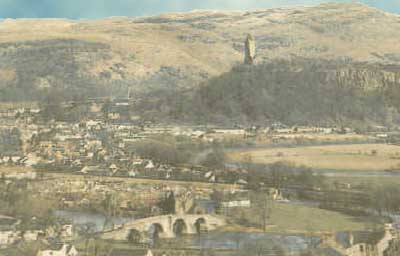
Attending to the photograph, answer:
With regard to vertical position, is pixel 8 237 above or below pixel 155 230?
above

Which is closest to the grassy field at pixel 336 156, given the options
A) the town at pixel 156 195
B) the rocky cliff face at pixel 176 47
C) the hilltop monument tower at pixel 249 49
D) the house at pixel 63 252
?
the town at pixel 156 195

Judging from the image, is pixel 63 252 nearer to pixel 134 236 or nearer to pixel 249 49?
pixel 134 236

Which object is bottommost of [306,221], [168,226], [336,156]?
[168,226]

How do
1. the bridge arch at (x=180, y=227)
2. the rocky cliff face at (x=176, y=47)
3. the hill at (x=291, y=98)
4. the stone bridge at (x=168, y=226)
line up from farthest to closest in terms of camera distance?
the rocky cliff face at (x=176, y=47) → the hill at (x=291, y=98) → the bridge arch at (x=180, y=227) → the stone bridge at (x=168, y=226)

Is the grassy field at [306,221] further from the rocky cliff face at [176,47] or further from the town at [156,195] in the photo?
A: the rocky cliff face at [176,47]

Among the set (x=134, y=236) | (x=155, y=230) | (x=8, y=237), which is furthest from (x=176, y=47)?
(x=8, y=237)

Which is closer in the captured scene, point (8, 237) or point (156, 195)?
point (8, 237)

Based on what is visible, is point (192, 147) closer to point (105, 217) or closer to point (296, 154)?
point (296, 154)
